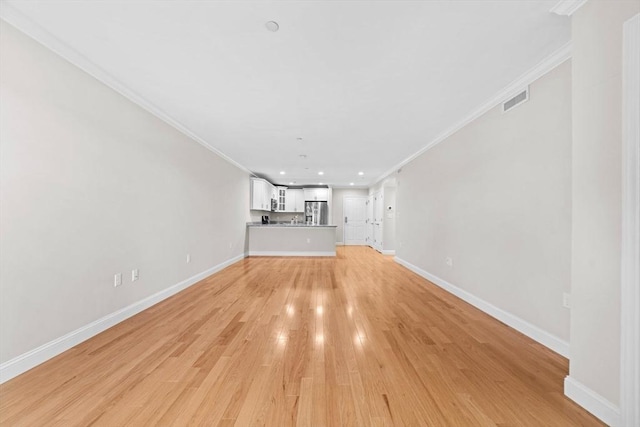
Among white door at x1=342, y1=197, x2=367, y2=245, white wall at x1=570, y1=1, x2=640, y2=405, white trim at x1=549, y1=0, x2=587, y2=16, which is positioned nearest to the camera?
white wall at x1=570, y1=1, x2=640, y2=405

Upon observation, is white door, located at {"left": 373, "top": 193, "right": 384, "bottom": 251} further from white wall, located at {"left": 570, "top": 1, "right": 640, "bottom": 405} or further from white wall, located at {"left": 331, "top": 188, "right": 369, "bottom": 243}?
white wall, located at {"left": 570, "top": 1, "right": 640, "bottom": 405}

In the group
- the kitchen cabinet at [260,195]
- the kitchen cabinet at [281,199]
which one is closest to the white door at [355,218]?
the kitchen cabinet at [281,199]

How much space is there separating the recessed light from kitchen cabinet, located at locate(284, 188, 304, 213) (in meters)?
7.56

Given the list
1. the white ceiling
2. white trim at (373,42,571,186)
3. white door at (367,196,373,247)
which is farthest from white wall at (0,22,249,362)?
white door at (367,196,373,247)

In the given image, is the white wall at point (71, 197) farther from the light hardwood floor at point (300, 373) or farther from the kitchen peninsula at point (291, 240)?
the kitchen peninsula at point (291, 240)

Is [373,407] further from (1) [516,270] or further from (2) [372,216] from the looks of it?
(2) [372,216]

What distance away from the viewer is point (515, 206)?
96.5 inches

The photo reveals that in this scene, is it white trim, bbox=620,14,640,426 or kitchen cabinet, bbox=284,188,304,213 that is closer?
white trim, bbox=620,14,640,426

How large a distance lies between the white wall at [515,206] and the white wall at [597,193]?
1.97 feet

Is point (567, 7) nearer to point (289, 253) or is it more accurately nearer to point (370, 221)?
point (289, 253)

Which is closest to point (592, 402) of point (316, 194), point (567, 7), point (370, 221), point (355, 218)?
point (567, 7)

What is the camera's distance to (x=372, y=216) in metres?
9.11

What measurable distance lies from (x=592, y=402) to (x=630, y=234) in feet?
3.19

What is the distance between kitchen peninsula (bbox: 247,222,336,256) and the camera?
7.25 m
